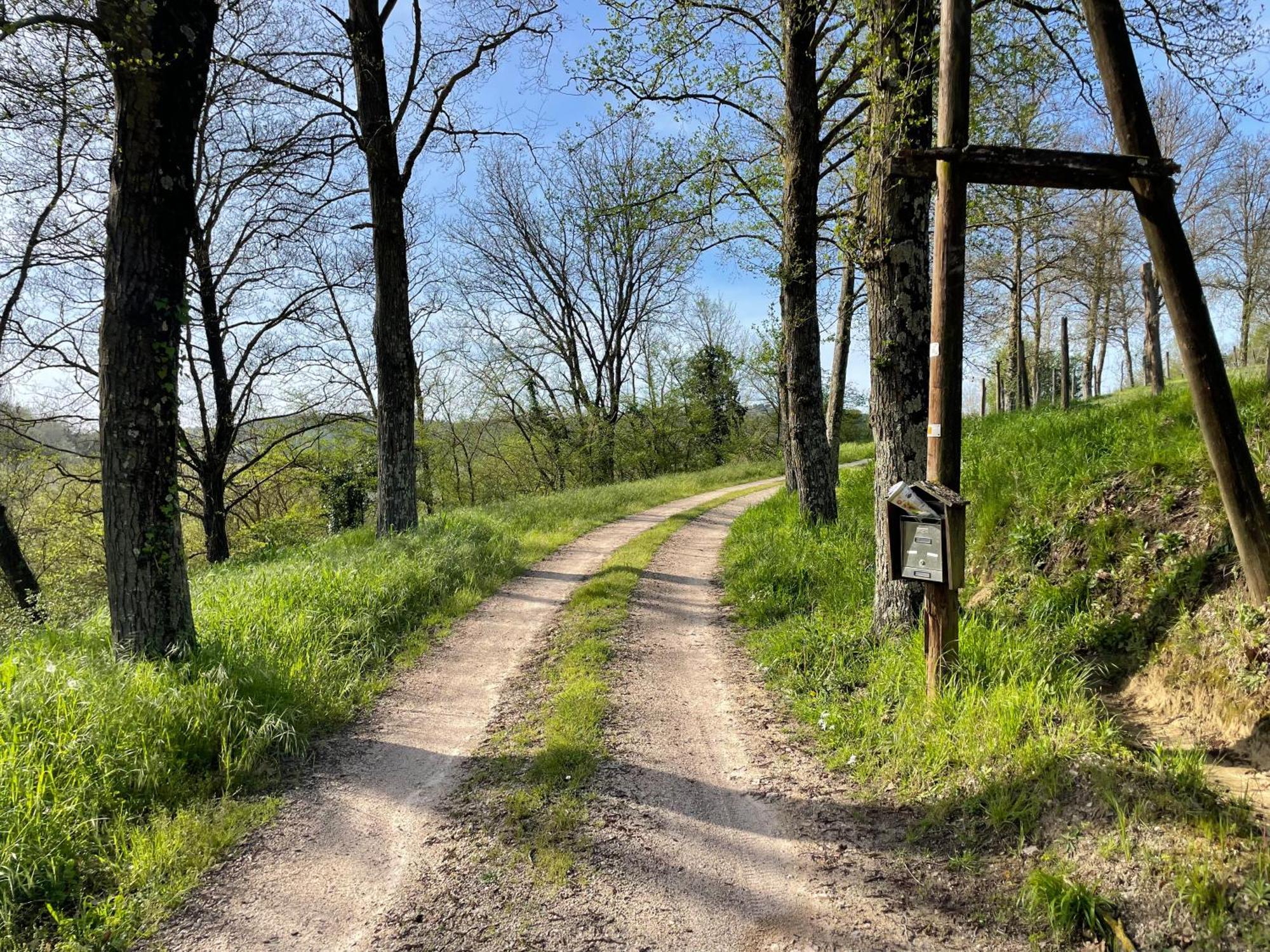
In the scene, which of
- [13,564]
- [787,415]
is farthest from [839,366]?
[13,564]

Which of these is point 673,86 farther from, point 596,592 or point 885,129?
point 596,592

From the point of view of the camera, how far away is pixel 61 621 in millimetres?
7895

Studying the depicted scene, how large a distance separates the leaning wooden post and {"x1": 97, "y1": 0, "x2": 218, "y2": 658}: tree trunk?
20.9ft

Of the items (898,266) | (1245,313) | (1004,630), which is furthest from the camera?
(1245,313)

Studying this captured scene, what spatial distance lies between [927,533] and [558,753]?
2.78m

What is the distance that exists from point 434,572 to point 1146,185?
7.84 metres

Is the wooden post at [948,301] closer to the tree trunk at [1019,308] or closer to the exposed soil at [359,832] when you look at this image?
the exposed soil at [359,832]

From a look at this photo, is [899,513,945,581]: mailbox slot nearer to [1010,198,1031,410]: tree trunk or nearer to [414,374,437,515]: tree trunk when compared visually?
[1010,198,1031,410]: tree trunk

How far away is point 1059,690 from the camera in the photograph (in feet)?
11.9

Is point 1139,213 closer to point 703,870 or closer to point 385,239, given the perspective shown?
point 703,870

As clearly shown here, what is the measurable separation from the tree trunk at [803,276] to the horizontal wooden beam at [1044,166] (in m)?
5.41

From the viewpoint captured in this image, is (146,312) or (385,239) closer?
(146,312)

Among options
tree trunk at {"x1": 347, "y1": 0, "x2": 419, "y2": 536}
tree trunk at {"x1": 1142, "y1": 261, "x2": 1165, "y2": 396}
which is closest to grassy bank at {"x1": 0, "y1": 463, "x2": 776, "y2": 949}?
tree trunk at {"x1": 347, "y1": 0, "x2": 419, "y2": 536}

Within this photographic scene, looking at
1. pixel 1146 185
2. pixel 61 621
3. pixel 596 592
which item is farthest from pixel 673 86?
pixel 61 621
